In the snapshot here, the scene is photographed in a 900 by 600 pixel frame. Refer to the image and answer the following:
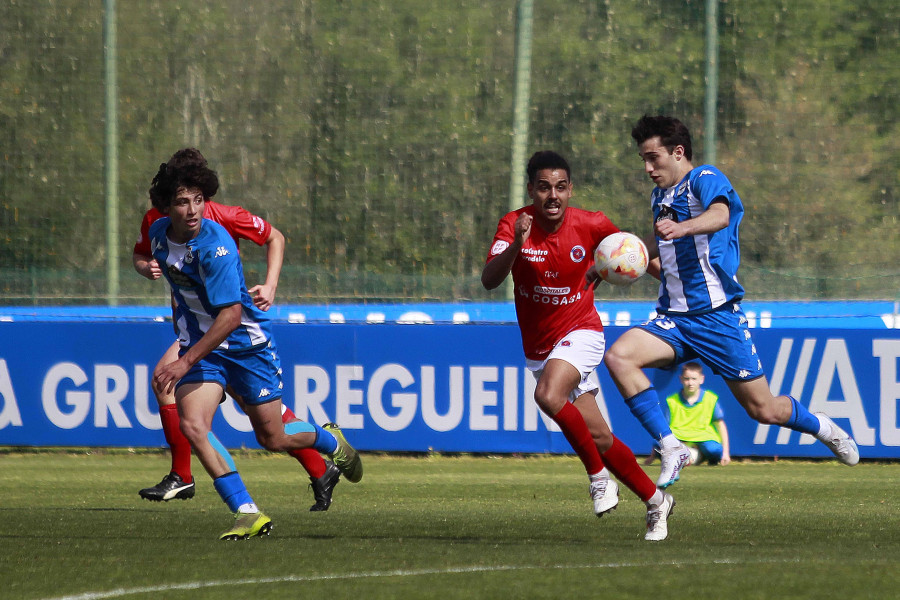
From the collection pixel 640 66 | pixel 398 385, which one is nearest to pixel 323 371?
pixel 398 385

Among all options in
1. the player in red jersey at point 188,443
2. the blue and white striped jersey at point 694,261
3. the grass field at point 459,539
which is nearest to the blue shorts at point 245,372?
the player in red jersey at point 188,443

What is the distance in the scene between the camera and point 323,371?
1160cm

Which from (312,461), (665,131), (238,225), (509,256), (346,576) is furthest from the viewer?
(238,225)

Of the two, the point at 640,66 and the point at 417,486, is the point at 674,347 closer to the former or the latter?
the point at 417,486

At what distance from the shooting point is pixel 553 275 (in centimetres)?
670

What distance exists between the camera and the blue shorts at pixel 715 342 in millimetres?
6957

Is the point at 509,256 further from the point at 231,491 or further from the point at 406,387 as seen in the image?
the point at 406,387

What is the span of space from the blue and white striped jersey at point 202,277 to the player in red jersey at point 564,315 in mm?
1235

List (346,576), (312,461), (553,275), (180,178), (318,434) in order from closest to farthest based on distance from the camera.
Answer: (346,576) < (180,178) < (553,275) < (318,434) < (312,461)

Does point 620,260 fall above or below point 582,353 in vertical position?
above

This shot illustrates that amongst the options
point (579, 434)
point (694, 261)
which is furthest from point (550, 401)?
point (694, 261)

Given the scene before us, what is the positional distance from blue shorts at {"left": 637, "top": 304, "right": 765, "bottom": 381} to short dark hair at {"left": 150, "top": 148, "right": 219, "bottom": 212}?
2.42 m

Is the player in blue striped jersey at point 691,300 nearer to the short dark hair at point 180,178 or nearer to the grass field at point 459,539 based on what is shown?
the grass field at point 459,539

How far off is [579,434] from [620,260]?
0.87 metres
